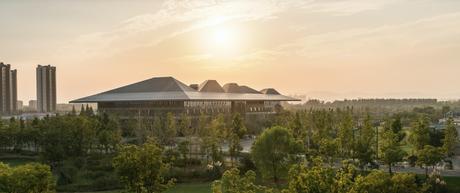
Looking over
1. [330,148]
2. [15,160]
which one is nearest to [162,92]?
[15,160]

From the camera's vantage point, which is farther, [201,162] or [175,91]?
[175,91]

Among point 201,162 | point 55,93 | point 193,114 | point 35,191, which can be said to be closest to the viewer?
point 35,191

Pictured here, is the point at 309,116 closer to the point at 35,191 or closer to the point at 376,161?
the point at 376,161

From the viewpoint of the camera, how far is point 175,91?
5988 cm

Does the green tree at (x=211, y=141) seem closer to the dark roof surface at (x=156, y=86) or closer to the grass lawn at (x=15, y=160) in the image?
the grass lawn at (x=15, y=160)

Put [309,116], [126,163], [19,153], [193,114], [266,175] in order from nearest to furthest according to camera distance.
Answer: [126,163] → [266,175] → [19,153] → [309,116] → [193,114]

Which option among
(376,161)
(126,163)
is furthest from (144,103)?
(126,163)

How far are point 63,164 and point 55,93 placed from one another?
84.4 m

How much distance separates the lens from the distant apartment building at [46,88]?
104125 mm

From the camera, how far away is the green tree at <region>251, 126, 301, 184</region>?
25.9 m

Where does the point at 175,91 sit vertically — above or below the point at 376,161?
above

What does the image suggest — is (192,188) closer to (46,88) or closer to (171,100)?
(171,100)

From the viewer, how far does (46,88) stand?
10738 centimetres

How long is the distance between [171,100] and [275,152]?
102ft
